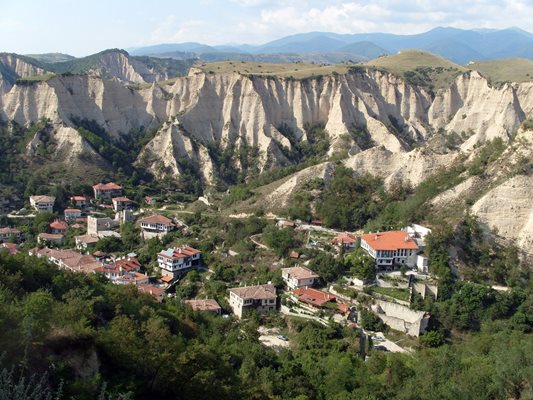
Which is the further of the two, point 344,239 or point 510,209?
point 344,239

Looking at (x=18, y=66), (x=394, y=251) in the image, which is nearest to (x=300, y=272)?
(x=394, y=251)

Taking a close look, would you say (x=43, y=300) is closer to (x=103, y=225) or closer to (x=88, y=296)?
(x=88, y=296)

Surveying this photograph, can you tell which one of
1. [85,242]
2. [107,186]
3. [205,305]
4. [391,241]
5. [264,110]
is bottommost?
[85,242]

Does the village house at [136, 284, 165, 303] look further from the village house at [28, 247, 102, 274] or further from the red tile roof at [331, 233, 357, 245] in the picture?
the red tile roof at [331, 233, 357, 245]

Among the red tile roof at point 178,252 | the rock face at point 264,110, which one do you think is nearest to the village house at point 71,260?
the red tile roof at point 178,252

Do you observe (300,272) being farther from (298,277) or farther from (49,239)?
(49,239)

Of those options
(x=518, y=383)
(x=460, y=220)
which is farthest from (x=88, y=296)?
(x=460, y=220)
